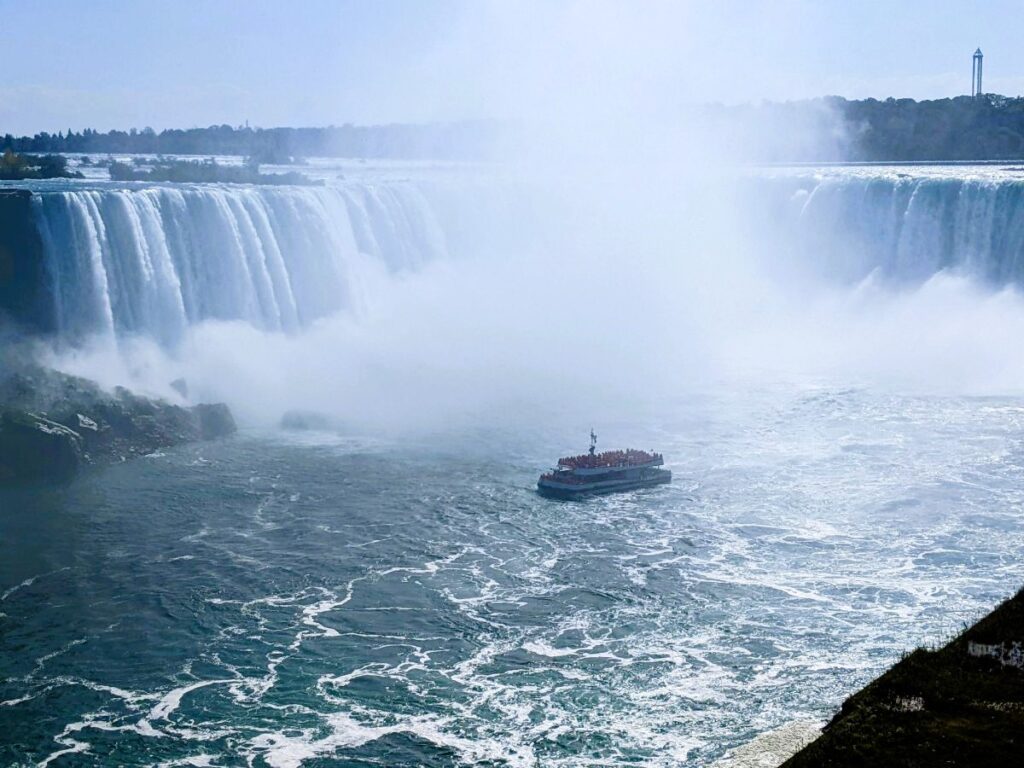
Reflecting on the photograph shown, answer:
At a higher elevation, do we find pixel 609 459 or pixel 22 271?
pixel 22 271

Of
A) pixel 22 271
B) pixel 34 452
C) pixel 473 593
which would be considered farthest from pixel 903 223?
pixel 473 593

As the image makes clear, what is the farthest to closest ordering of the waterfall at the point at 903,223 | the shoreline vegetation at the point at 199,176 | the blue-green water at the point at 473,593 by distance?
1. the shoreline vegetation at the point at 199,176
2. the waterfall at the point at 903,223
3. the blue-green water at the point at 473,593

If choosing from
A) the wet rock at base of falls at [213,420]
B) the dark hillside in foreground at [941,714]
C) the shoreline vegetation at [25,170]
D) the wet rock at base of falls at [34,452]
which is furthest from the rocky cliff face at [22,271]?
the dark hillside in foreground at [941,714]

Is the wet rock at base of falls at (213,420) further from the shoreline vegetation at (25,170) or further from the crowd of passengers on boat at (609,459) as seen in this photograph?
the shoreline vegetation at (25,170)

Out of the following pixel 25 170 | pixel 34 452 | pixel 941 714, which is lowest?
pixel 34 452

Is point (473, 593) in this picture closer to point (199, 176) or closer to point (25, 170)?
point (25, 170)
